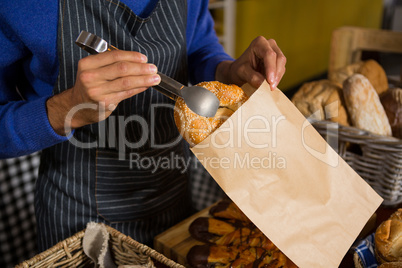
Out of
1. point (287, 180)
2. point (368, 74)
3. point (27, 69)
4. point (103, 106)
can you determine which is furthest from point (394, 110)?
point (27, 69)

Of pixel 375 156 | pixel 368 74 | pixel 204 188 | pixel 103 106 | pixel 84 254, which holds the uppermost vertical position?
pixel 103 106

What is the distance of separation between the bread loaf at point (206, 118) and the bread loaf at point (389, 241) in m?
0.39

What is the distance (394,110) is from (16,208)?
1.56 metres

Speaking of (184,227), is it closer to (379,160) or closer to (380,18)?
(379,160)

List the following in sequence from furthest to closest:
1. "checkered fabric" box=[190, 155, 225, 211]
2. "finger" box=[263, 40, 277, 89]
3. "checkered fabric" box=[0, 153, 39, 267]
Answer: "checkered fabric" box=[190, 155, 225, 211], "checkered fabric" box=[0, 153, 39, 267], "finger" box=[263, 40, 277, 89]

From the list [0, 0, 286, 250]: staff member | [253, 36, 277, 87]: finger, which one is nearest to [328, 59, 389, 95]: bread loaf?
[0, 0, 286, 250]: staff member

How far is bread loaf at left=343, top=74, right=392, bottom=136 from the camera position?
41.9 inches

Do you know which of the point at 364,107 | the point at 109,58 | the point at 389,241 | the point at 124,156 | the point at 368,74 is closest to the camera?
the point at 109,58

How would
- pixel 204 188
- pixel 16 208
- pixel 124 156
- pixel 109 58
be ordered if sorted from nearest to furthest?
pixel 109 58, pixel 124 156, pixel 16 208, pixel 204 188

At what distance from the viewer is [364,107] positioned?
1.08 m

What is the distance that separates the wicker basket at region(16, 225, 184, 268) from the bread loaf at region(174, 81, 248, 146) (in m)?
0.23

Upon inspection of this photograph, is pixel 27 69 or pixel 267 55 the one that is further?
pixel 27 69

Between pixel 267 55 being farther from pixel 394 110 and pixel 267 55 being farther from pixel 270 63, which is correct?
pixel 394 110

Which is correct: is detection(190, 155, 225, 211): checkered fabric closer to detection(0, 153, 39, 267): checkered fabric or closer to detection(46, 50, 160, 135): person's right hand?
detection(0, 153, 39, 267): checkered fabric
